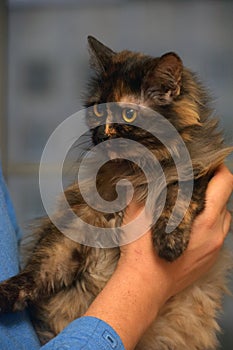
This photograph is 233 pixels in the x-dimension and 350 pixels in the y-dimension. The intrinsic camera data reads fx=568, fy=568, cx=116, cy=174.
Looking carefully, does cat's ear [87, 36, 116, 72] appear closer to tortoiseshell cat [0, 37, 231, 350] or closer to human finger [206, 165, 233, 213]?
tortoiseshell cat [0, 37, 231, 350]

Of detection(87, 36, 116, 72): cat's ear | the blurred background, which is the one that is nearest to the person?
detection(87, 36, 116, 72): cat's ear

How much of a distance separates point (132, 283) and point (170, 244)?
4.7 inches

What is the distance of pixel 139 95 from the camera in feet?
4.36

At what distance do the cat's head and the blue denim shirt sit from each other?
0.30 meters

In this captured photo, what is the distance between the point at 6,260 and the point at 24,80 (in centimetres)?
153

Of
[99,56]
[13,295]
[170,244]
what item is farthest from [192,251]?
[99,56]

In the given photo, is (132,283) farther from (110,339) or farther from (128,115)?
(128,115)

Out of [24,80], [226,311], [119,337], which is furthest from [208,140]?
[24,80]

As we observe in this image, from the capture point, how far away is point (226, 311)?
2.50 m

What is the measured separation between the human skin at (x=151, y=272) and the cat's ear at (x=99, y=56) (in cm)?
36

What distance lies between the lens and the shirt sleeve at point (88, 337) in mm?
1051

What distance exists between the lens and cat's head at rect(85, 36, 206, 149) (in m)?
1.30

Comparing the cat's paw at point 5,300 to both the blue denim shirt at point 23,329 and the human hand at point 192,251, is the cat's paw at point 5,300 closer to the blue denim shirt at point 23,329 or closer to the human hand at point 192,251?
the blue denim shirt at point 23,329

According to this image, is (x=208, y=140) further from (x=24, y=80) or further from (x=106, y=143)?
(x=24, y=80)
